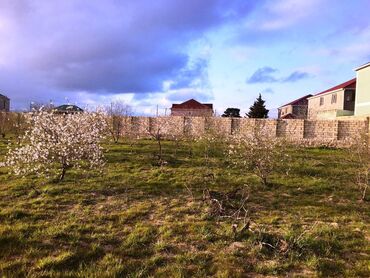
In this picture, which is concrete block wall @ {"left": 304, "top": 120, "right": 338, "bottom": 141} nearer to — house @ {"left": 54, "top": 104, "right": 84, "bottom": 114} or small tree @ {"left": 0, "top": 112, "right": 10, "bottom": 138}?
house @ {"left": 54, "top": 104, "right": 84, "bottom": 114}

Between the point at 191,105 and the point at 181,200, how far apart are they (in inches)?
1591

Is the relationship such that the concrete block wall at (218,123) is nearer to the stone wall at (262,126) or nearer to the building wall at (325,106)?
the stone wall at (262,126)

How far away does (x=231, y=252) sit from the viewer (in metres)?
4.16

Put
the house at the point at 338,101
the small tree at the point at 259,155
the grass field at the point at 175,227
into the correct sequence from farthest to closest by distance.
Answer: the house at the point at 338,101, the small tree at the point at 259,155, the grass field at the point at 175,227

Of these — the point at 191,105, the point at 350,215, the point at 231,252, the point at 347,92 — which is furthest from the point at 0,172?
the point at 191,105

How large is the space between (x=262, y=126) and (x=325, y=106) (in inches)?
1076

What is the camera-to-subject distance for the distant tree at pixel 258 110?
39.1m

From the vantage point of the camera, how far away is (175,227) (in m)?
4.98

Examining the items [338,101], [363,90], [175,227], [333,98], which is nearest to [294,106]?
[333,98]

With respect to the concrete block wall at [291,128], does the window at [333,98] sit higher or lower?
higher

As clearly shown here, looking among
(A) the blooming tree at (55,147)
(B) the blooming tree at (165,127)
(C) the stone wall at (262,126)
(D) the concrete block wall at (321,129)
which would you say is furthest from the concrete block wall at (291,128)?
(A) the blooming tree at (55,147)

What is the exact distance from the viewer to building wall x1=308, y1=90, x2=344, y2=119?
35909 millimetres

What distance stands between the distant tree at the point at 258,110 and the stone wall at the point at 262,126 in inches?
853

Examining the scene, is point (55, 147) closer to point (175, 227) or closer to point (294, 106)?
point (175, 227)
